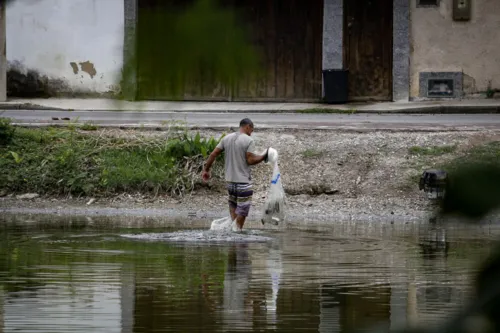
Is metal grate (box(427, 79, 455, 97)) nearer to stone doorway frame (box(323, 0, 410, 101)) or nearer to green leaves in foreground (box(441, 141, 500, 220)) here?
stone doorway frame (box(323, 0, 410, 101))

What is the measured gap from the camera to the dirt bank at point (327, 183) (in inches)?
675

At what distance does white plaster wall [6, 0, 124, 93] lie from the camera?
137 centimetres

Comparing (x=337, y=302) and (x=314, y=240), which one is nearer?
(x=337, y=302)

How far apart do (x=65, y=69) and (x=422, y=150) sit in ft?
56.0

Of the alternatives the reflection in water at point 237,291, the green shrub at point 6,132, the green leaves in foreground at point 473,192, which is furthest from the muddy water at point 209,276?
the green leaves in foreground at point 473,192

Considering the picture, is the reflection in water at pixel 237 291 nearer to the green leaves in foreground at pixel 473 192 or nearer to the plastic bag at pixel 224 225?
the plastic bag at pixel 224 225

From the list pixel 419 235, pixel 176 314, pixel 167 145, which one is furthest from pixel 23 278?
pixel 167 145

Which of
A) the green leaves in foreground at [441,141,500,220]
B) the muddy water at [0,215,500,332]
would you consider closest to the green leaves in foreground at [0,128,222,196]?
the muddy water at [0,215,500,332]

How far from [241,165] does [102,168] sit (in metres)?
4.00

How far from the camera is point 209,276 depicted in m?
10.5

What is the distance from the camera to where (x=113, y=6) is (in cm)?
153

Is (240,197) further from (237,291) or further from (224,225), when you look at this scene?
(237,291)

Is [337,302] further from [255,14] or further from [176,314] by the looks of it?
[255,14]

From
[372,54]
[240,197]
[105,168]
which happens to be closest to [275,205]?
[240,197]
